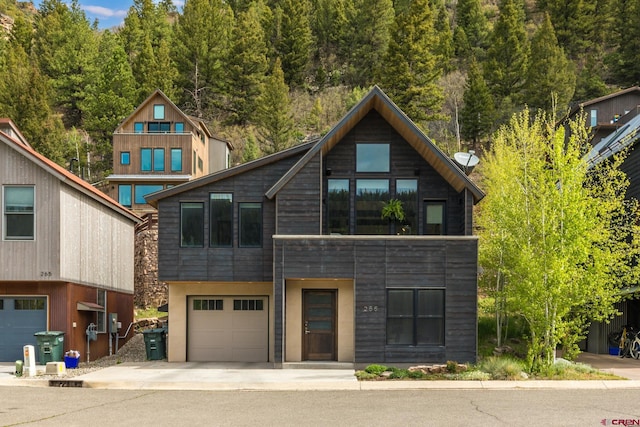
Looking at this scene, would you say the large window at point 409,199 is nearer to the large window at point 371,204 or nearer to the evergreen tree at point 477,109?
the large window at point 371,204

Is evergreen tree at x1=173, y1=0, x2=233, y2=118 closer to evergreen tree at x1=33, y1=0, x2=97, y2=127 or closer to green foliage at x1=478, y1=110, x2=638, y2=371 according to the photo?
evergreen tree at x1=33, y1=0, x2=97, y2=127

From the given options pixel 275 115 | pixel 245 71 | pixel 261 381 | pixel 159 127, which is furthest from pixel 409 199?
pixel 245 71

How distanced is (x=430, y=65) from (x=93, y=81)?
31610mm

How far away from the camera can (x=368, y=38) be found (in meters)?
76.3

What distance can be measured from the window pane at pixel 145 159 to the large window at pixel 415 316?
30551mm

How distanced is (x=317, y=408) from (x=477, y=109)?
4982 cm

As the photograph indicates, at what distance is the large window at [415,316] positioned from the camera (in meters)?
22.8

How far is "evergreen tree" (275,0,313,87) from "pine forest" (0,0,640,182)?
0.13 meters

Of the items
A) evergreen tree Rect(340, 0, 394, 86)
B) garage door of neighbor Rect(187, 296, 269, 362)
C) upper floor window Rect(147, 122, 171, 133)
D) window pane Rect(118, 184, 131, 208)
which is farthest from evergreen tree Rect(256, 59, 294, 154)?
garage door of neighbor Rect(187, 296, 269, 362)

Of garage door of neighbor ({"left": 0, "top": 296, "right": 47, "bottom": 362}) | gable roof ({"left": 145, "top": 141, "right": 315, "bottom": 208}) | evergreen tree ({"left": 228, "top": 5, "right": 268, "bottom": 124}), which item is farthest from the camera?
evergreen tree ({"left": 228, "top": 5, "right": 268, "bottom": 124})

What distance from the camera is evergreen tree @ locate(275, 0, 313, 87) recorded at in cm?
7462

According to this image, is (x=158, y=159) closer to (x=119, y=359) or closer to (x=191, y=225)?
(x=119, y=359)

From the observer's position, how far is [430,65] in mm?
55188

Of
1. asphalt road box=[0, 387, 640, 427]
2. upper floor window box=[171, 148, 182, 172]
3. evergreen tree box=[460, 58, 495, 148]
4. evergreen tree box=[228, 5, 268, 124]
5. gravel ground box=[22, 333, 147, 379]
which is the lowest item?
gravel ground box=[22, 333, 147, 379]
